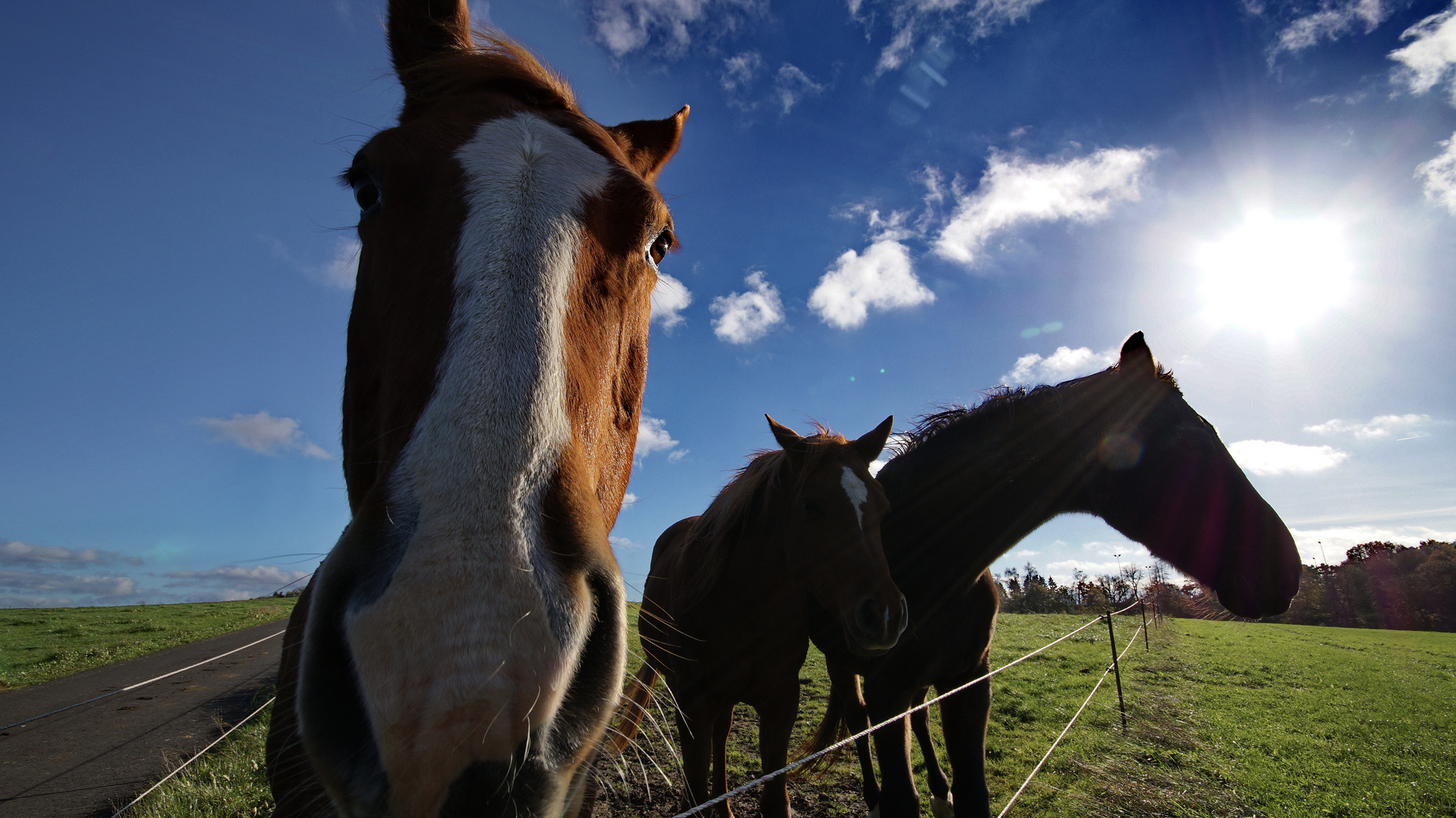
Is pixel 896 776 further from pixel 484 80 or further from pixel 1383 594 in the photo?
pixel 1383 594

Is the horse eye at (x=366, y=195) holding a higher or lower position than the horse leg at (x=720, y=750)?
higher

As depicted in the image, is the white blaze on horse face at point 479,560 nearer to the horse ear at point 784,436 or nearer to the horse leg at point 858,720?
the horse ear at point 784,436

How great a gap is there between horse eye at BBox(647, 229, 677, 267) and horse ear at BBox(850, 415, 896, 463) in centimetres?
268

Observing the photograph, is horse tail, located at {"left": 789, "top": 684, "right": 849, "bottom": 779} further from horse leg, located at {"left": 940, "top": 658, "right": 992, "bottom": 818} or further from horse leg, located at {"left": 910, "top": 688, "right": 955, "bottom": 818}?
horse leg, located at {"left": 940, "top": 658, "right": 992, "bottom": 818}

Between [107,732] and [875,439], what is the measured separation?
1052cm

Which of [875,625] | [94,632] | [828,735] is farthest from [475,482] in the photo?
[94,632]

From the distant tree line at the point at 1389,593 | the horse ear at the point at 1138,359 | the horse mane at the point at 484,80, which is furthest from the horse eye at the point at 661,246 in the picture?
the distant tree line at the point at 1389,593

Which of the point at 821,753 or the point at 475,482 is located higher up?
the point at 475,482

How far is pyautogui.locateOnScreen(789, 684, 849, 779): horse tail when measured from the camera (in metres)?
5.02

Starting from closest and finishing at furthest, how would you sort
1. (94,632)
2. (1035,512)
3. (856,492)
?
1. (856,492)
2. (1035,512)
3. (94,632)

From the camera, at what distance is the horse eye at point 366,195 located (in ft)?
5.54

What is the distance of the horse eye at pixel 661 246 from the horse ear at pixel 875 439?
8.80 ft

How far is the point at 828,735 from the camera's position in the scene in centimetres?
507

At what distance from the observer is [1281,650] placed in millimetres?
17375
